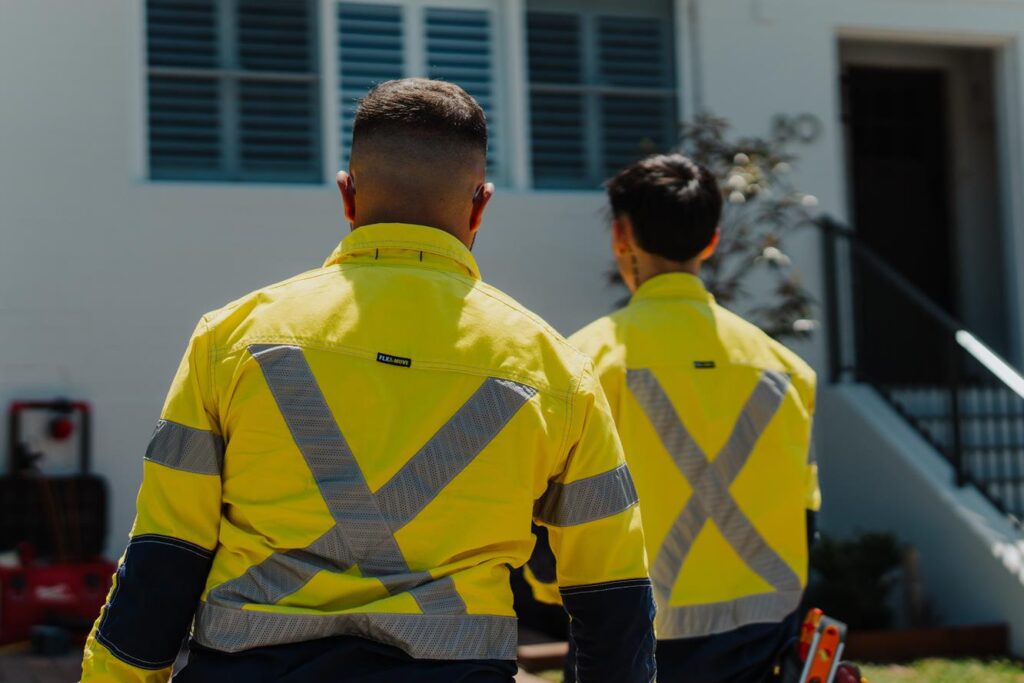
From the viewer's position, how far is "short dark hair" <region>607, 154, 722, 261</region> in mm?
3318

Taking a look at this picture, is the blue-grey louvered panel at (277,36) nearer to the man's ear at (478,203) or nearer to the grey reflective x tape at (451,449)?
the man's ear at (478,203)

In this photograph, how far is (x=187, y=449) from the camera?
1944mm

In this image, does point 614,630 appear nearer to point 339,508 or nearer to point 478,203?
point 339,508

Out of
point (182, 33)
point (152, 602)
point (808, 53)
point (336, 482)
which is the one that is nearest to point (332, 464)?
point (336, 482)

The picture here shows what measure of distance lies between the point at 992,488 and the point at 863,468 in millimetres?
946

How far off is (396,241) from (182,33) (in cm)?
640

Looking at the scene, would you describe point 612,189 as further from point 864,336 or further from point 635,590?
point 864,336

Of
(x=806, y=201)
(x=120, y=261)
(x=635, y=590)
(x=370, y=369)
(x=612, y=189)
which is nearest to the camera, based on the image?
(x=370, y=369)

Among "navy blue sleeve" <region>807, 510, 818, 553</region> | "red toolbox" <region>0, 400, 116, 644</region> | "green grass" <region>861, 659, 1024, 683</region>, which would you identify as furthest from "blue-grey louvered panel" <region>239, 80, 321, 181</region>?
"navy blue sleeve" <region>807, 510, 818, 553</region>

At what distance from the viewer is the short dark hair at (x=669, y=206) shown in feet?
10.9

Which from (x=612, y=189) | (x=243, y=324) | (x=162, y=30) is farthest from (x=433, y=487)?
(x=162, y=30)

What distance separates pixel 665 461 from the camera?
3.09 metres

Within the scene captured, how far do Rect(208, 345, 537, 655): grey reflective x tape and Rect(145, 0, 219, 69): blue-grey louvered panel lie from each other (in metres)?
6.48

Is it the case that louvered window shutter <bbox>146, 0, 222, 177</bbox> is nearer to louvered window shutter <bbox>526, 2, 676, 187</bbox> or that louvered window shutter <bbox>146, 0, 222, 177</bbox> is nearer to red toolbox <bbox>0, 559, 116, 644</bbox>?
louvered window shutter <bbox>526, 2, 676, 187</bbox>
